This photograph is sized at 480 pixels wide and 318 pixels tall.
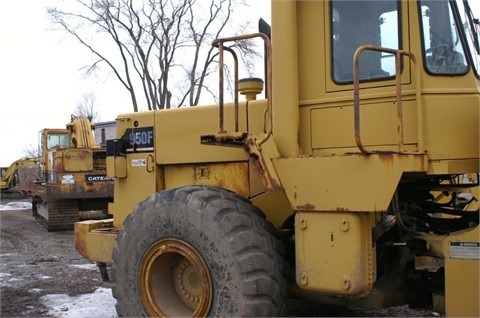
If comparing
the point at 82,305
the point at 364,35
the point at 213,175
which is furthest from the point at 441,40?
the point at 82,305

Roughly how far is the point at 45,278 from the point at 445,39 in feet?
19.3

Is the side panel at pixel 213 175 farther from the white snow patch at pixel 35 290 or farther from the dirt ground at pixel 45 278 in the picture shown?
the white snow patch at pixel 35 290

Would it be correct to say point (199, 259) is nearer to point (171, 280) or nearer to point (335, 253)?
point (171, 280)

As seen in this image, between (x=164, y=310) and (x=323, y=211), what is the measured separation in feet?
4.69

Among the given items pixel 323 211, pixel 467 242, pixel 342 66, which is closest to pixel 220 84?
pixel 342 66

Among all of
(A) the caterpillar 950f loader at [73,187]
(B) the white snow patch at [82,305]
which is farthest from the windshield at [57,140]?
(B) the white snow patch at [82,305]

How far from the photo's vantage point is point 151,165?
5246mm

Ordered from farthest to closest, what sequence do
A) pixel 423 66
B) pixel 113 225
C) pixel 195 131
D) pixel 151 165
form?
1. pixel 113 225
2. pixel 151 165
3. pixel 195 131
4. pixel 423 66

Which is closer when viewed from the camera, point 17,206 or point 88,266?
point 88,266

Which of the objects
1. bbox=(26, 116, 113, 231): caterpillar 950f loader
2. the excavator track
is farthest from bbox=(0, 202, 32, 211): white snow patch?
the excavator track

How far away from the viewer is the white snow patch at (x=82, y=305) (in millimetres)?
5500

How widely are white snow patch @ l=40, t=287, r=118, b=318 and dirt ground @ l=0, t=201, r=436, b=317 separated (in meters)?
0.10

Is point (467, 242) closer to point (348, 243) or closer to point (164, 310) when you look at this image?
point (348, 243)

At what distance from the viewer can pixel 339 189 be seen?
3.51 meters
